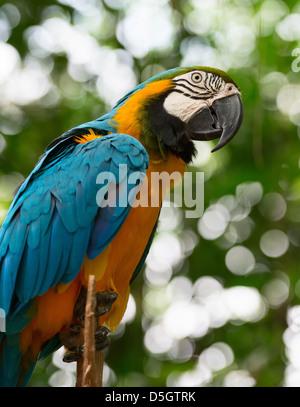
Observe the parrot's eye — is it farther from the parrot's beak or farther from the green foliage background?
the green foliage background

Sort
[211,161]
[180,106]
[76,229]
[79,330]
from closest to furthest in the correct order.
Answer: [76,229], [79,330], [180,106], [211,161]

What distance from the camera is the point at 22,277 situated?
279cm

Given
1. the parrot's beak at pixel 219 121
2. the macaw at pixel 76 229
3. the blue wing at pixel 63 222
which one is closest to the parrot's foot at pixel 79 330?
the macaw at pixel 76 229

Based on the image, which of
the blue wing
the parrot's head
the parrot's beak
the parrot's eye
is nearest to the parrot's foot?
the blue wing

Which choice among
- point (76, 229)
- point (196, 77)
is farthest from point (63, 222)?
point (196, 77)

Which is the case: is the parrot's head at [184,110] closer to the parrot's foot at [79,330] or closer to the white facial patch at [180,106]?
the white facial patch at [180,106]

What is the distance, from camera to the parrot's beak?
10.6 ft

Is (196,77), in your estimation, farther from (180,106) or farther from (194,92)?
(180,106)

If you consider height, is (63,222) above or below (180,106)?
below

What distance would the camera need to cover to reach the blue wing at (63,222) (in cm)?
277

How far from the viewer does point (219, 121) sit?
10.7ft

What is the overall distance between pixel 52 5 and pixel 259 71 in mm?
2457

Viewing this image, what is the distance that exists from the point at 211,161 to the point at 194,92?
8.53 feet
